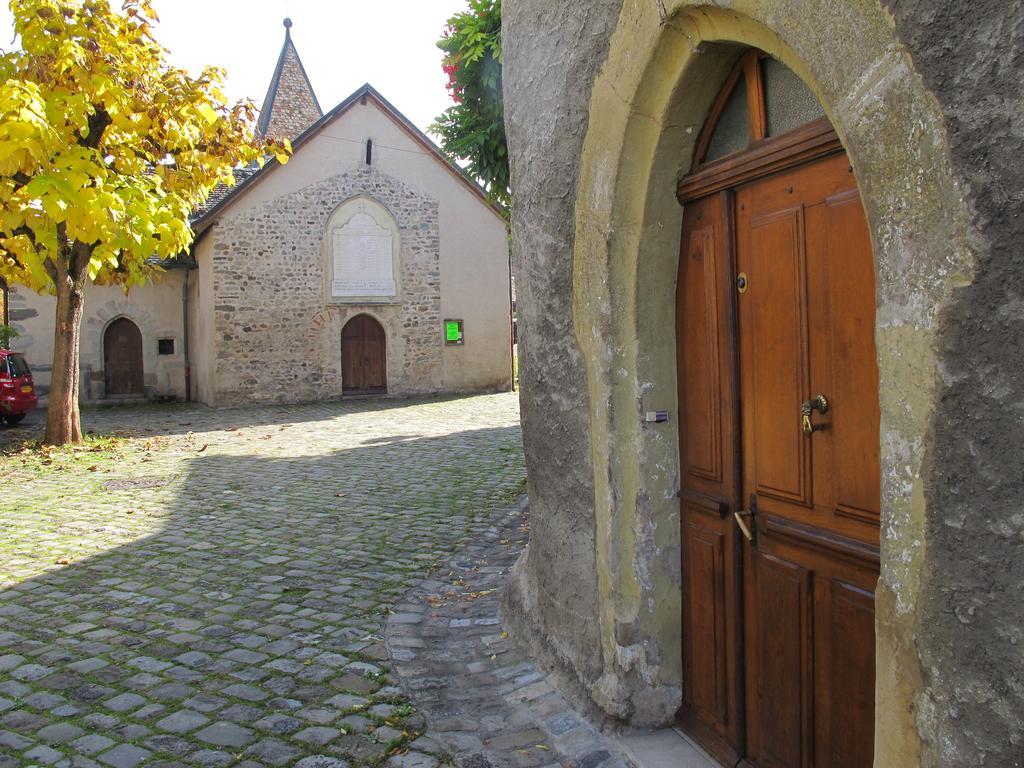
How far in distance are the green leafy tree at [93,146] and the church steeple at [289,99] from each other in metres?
18.1

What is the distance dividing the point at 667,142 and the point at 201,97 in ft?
33.5

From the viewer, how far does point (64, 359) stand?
40.4ft

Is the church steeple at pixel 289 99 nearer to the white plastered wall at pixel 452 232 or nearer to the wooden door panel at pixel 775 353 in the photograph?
the white plastered wall at pixel 452 232

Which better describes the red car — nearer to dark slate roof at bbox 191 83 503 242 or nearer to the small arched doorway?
the small arched doorway

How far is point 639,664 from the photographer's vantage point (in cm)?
315

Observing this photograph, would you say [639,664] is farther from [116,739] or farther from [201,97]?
[201,97]

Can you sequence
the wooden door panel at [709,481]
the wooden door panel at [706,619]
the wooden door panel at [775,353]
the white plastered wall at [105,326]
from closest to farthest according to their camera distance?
the wooden door panel at [775,353], the wooden door panel at [709,481], the wooden door panel at [706,619], the white plastered wall at [105,326]

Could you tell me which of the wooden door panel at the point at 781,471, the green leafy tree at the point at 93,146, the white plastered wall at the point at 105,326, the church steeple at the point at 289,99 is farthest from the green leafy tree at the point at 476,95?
the church steeple at the point at 289,99

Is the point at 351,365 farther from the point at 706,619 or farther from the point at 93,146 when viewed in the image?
the point at 706,619

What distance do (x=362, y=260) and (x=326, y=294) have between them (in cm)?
131

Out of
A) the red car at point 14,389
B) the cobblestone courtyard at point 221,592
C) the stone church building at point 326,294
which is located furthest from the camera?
the stone church building at point 326,294

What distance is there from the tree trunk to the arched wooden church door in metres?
11.9

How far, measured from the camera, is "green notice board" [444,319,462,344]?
21781 millimetres

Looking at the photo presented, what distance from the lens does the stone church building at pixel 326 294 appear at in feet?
64.2
